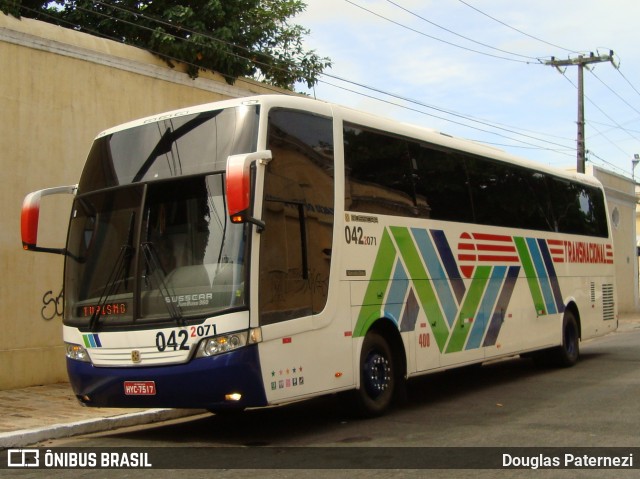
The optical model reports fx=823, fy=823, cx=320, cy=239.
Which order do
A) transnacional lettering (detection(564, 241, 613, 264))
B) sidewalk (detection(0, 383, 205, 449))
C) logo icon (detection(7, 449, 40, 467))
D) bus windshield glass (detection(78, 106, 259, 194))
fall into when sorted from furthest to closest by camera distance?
transnacional lettering (detection(564, 241, 613, 264)), sidewalk (detection(0, 383, 205, 449)), bus windshield glass (detection(78, 106, 259, 194)), logo icon (detection(7, 449, 40, 467))

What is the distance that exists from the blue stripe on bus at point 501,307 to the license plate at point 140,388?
589 centimetres

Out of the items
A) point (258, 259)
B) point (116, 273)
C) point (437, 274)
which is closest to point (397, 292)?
point (437, 274)

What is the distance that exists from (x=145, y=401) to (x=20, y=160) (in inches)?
235

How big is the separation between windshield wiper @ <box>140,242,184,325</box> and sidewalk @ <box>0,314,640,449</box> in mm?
2277

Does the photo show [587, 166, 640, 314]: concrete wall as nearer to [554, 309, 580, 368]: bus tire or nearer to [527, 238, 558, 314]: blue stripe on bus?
[554, 309, 580, 368]: bus tire

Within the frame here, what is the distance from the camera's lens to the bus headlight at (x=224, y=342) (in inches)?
306

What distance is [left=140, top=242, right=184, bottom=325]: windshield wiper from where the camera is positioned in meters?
7.94

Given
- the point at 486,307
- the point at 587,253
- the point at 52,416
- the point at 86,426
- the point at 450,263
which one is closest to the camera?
the point at 86,426

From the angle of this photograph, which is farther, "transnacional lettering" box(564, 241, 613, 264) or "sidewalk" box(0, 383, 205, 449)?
"transnacional lettering" box(564, 241, 613, 264)

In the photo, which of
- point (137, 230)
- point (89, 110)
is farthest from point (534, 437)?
point (89, 110)

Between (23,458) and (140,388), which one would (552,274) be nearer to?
(140,388)

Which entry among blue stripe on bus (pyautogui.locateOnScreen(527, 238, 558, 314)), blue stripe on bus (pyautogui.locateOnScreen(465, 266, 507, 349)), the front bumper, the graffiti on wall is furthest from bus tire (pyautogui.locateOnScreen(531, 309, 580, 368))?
the front bumper

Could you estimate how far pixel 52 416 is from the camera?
10.1 meters

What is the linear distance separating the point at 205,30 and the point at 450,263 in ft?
26.6
